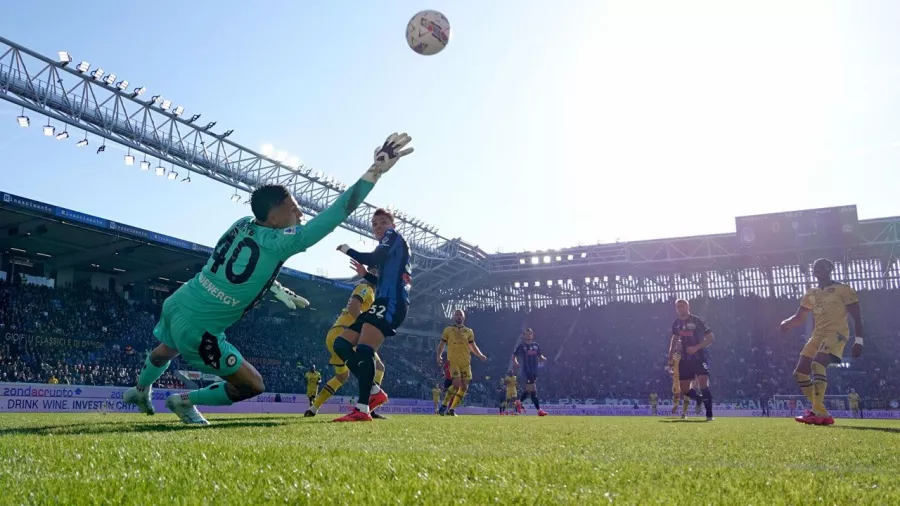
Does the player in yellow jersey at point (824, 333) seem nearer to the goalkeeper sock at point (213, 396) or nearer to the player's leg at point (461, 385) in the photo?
the player's leg at point (461, 385)

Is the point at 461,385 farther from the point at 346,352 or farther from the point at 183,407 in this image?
the point at 183,407

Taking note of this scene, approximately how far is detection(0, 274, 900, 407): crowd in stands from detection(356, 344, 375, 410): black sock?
2022 centimetres

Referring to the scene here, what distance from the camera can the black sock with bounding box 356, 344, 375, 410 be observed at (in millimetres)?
7418

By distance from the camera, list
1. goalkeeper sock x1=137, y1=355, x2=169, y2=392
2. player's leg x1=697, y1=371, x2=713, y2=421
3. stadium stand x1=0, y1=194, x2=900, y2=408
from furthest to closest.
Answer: stadium stand x1=0, y1=194, x2=900, y2=408
player's leg x1=697, y1=371, x2=713, y2=421
goalkeeper sock x1=137, y1=355, x2=169, y2=392

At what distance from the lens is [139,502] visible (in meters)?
2.04

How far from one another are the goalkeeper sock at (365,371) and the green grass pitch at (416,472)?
9.97 feet

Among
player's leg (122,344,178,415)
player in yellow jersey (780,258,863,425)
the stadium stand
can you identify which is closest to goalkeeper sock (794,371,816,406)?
player in yellow jersey (780,258,863,425)

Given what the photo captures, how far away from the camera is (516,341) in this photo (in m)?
52.5

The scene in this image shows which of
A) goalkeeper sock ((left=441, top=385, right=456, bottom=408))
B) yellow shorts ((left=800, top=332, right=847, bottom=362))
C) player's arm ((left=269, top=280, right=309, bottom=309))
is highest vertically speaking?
player's arm ((left=269, top=280, right=309, bottom=309))

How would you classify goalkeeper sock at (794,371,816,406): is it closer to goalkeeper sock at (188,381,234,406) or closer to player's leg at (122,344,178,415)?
goalkeeper sock at (188,381,234,406)

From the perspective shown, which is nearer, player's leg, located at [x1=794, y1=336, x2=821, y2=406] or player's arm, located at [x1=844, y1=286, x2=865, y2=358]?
player's arm, located at [x1=844, y1=286, x2=865, y2=358]

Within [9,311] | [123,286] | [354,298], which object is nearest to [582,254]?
[123,286]

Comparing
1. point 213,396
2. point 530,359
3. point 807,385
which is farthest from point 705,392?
point 213,396

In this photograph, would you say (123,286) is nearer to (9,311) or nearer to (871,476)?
(9,311)
